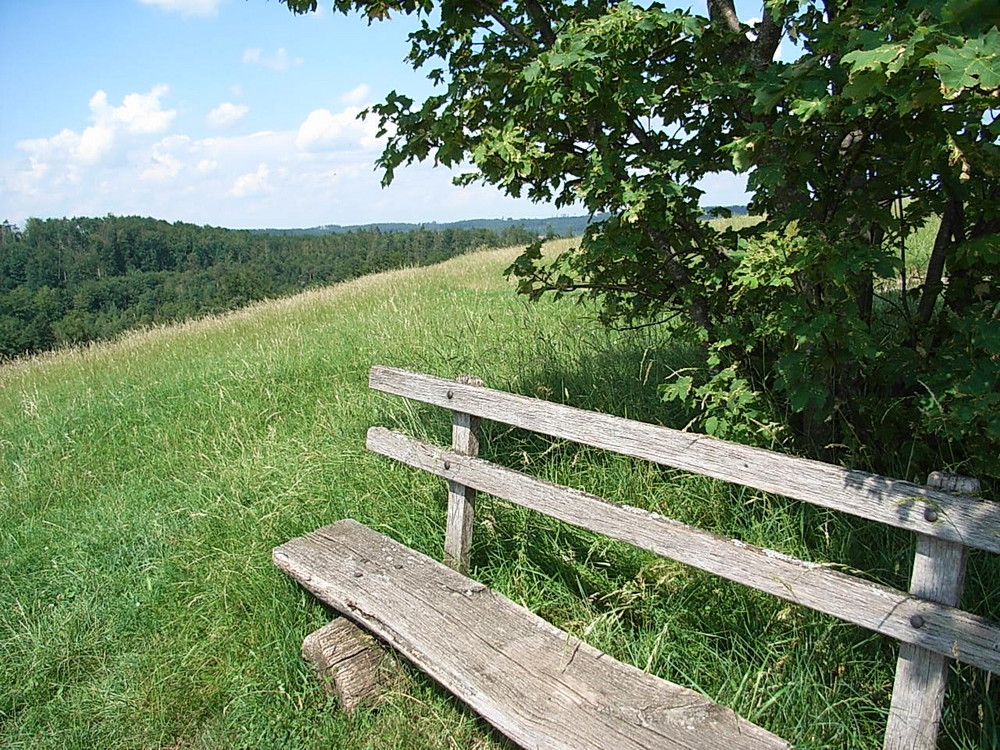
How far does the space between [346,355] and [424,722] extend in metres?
4.90

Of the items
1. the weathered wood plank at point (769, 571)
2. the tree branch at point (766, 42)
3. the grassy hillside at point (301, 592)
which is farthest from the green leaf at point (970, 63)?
the grassy hillside at point (301, 592)

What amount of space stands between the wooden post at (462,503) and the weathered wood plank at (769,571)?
0.07 meters

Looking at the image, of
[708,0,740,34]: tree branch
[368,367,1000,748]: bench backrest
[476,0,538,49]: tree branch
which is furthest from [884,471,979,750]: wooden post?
[476,0,538,49]: tree branch

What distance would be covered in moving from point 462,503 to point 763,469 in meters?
1.50

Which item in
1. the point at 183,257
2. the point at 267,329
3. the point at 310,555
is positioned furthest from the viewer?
the point at 183,257

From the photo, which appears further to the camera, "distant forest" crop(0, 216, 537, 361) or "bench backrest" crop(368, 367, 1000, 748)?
"distant forest" crop(0, 216, 537, 361)

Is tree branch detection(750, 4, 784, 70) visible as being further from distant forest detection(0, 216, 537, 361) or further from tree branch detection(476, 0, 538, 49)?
distant forest detection(0, 216, 537, 361)

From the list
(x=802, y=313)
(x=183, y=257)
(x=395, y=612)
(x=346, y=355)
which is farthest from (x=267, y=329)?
(x=183, y=257)

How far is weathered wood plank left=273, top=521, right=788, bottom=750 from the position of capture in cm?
216

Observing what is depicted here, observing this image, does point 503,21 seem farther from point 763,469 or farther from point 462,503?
point 763,469

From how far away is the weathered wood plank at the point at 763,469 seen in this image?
1.84m

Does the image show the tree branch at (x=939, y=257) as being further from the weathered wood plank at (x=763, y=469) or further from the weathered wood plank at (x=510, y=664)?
the weathered wood plank at (x=510, y=664)

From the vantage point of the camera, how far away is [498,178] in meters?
3.54

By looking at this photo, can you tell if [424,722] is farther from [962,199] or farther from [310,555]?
[962,199]
